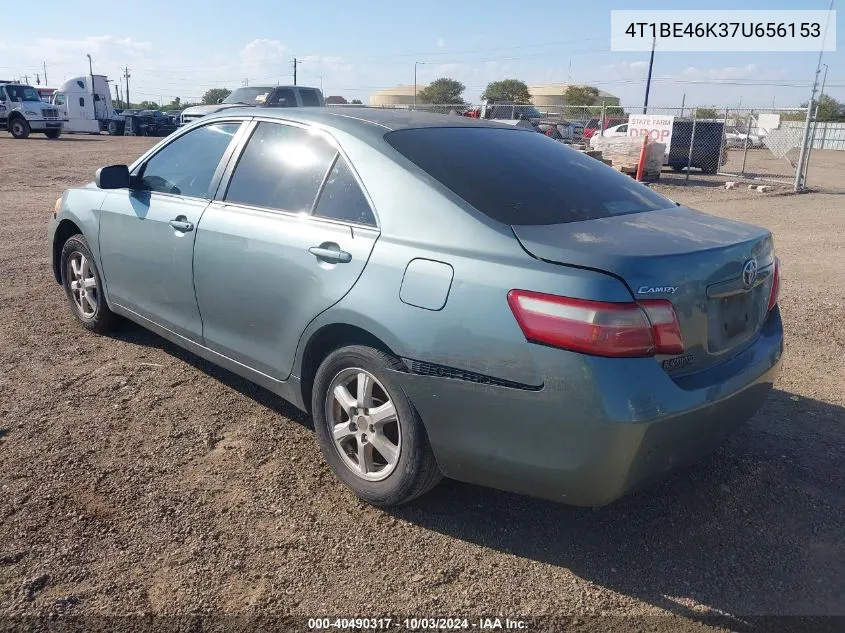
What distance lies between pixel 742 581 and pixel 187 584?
2.04 m

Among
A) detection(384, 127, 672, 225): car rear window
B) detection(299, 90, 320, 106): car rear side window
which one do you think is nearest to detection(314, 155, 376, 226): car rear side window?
detection(384, 127, 672, 225): car rear window

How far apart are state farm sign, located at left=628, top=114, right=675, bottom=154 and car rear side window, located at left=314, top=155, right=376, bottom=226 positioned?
56.9 feet

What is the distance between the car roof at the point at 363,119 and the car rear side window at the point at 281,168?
81mm

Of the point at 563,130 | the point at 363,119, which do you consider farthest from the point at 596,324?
the point at 563,130

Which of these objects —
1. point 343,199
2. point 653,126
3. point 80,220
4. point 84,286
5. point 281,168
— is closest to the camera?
point 343,199

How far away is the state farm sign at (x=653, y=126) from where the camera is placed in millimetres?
Result: 19009

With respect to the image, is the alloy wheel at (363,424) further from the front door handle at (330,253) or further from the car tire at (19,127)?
the car tire at (19,127)

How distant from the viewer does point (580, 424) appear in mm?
2342

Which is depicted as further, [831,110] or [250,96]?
[831,110]

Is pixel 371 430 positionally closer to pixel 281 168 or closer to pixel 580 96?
pixel 281 168

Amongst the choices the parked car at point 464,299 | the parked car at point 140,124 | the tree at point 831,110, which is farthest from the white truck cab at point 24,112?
the tree at point 831,110

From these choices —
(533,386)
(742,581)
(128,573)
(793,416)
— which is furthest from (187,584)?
(793,416)

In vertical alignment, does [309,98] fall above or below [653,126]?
above

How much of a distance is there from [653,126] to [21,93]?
93.0ft
